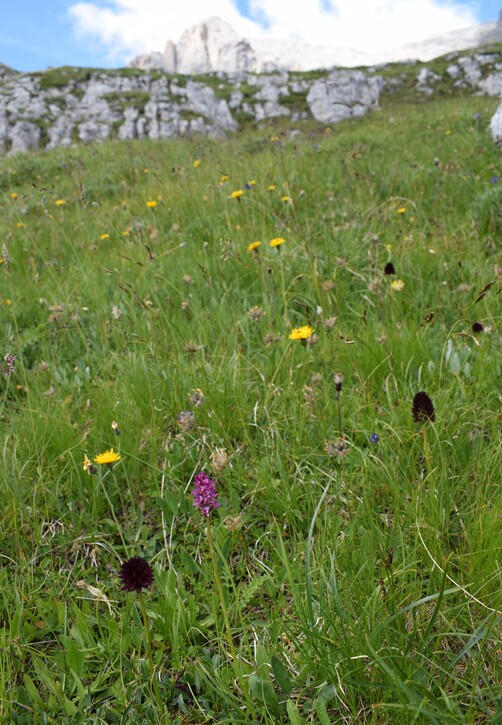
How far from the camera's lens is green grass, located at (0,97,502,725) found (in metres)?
1.13

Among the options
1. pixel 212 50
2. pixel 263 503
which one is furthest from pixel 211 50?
pixel 263 503

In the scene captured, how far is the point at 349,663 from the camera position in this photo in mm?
1063

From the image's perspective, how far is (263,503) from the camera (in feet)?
5.52

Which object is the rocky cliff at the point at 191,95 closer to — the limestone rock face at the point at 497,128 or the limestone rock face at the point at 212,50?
the limestone rock face at the point at 497,128

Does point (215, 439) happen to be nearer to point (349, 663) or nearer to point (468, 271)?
point (349, 663)

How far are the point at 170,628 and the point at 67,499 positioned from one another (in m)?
0.72

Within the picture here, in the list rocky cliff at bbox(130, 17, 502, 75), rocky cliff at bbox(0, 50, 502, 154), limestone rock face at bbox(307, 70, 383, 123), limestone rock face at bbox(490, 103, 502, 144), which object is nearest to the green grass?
limestone rock face at bbox(490, 103, 502, 144)

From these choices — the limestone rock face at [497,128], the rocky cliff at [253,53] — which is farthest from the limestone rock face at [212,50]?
the limestone rock face at [497,128]

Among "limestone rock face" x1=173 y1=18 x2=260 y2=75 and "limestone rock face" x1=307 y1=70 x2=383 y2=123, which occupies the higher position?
"limestone rock face" x1=173 y1=18 x2=260 y2=75

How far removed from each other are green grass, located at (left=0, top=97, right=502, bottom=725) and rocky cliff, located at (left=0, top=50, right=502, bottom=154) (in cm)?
3238

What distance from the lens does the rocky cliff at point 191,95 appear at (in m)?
34.8

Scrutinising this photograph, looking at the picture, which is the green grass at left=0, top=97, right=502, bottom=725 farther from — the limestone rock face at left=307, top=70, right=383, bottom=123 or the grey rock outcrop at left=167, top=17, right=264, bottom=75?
the grey rock outcrop at left=167, top=17, right=264, bottom=75

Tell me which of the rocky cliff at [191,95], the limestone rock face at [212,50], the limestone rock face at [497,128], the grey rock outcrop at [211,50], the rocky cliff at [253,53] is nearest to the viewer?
the limestone rock face at [497,128]

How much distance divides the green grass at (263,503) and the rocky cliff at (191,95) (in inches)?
1275
